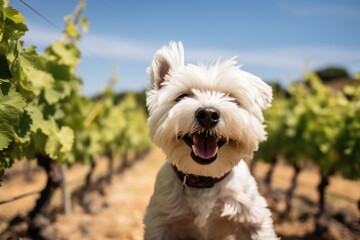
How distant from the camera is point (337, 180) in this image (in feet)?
56.5

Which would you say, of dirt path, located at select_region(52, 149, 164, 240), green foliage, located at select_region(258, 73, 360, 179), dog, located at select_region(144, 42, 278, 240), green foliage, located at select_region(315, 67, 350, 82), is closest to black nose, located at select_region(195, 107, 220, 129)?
dog, located at select_region(144, 42, 278, 240)

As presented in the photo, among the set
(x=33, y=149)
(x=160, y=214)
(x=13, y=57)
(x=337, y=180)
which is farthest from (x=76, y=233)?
(x=337, y=180)

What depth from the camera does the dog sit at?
→ 9.24ft

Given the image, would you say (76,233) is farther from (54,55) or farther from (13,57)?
(13,57)

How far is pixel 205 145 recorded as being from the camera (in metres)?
2.92

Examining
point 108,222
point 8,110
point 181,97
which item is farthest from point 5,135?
point 108,222

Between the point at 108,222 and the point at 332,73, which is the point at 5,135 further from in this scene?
the point at 332,73

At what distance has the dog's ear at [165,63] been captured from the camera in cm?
322

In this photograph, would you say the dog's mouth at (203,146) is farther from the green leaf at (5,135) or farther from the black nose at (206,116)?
the green leaf at (5,135)

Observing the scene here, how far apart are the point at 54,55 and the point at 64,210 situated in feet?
14.9

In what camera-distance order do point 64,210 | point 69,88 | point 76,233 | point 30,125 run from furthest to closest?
point 64,210
point 76,233
point 69,88
point 30,125

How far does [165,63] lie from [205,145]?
33.1 inches

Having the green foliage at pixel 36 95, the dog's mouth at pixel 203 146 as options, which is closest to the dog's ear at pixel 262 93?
the dog's mouth at pixel 203 146

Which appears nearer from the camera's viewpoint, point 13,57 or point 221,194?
point 13,57
